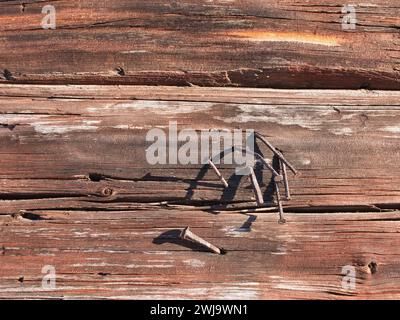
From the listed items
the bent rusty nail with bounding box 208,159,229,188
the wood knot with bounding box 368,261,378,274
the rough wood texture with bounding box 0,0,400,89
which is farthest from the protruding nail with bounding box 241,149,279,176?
the wood knot with bounding box 368,261,378,274

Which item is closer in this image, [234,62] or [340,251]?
[340,251]

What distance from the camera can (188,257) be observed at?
224 centimetres

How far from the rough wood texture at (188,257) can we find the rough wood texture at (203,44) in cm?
62

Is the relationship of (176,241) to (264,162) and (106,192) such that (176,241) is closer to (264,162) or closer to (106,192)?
(106,192)

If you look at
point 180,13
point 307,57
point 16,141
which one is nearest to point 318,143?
point 307,57

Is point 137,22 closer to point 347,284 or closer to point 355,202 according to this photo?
point 355,202

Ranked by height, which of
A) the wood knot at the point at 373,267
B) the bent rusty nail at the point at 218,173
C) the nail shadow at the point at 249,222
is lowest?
the wood knot at the point at 373,267

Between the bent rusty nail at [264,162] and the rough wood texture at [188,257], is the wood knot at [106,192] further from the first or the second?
the bent rusty nail at [264,162]

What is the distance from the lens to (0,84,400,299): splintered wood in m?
2.24

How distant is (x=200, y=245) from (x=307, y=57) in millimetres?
939

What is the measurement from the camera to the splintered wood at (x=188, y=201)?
7.34 feet

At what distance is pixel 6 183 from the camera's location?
89.9 inches

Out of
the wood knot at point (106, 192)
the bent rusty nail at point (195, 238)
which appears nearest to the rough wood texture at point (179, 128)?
the wood knot at point (106, 192)

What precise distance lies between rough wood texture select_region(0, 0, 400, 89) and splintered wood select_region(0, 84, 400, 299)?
83 millimetres
